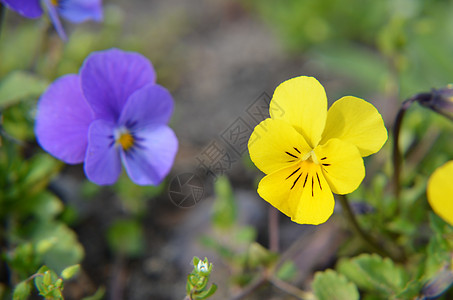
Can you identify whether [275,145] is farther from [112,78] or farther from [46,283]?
[46,283]

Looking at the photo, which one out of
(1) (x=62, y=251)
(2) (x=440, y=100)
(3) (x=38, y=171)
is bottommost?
(1) (x=62, y=251)

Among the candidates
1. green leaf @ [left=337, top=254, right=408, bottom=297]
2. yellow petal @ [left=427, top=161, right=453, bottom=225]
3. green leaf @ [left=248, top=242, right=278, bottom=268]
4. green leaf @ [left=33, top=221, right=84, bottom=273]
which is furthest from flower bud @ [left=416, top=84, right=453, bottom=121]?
green leaf @ [left=33, top=221, right=84, bottom=273]

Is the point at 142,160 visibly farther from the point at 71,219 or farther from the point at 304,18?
the point at 304,18

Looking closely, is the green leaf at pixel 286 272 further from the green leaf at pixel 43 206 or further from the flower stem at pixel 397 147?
the green leaf at pixel 43 206

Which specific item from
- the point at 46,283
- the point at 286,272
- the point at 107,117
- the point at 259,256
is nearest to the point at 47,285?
the point at 46,283

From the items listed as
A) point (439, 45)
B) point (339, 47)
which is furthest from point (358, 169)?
point (339, 47)

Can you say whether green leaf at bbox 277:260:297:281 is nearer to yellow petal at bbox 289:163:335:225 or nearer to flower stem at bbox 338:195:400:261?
flower stem at bbox 338:195:400:261
